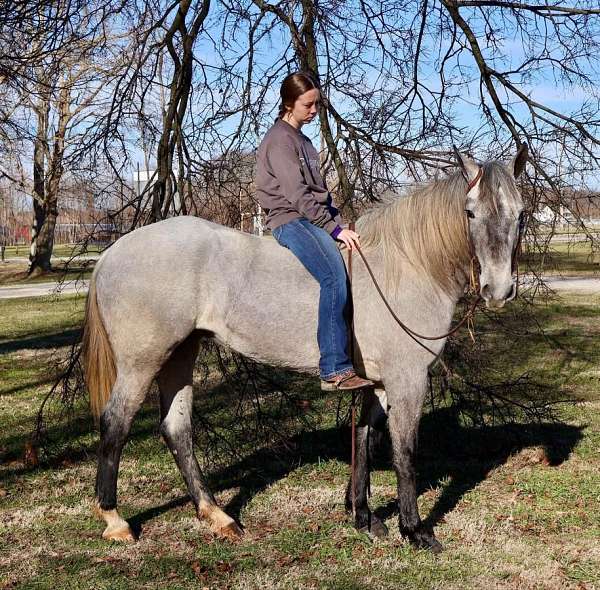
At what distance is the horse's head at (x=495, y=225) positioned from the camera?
4.08 m

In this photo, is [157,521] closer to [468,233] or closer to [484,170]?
[468,233]

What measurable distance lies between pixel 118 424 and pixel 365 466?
1.64 m

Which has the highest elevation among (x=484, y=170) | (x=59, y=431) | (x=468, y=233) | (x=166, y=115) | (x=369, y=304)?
(x=166, y=115)

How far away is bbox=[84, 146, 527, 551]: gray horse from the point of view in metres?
4.52

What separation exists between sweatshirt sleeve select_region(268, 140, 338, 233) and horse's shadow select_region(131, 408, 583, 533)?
217cm

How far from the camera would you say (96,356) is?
487 cm

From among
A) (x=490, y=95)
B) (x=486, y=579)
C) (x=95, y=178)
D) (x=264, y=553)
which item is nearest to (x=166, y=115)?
(x=95, y=178)

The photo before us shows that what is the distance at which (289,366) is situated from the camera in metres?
4.80

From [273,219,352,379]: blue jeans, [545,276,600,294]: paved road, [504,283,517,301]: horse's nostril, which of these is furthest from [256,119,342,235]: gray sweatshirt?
[545,276,600,294]: paved road

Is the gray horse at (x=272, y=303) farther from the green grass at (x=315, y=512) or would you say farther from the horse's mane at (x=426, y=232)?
the green grass at (x=315, y=512)

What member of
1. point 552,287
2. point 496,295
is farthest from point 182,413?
point 552,287

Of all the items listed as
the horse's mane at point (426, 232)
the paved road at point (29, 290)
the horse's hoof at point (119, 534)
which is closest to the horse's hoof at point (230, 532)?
the horse's hoof at point (119, 534)

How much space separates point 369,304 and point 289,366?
0.66 metres

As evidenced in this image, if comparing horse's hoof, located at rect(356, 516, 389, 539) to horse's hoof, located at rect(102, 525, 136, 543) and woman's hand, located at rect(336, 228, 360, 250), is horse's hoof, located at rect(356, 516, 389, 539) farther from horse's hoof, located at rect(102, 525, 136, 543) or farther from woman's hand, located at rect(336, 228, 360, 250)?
woman's hand, located at rect(336, 228, 360, 250)
